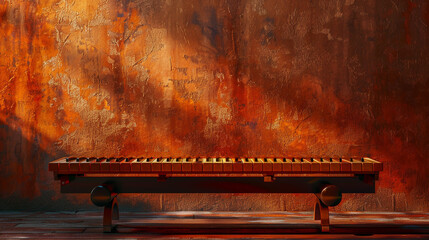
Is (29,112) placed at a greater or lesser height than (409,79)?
lesser

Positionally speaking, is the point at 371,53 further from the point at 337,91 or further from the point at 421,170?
the point at 421,170

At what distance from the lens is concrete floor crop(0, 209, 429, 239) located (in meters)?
2.67

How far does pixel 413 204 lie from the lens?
137 inches

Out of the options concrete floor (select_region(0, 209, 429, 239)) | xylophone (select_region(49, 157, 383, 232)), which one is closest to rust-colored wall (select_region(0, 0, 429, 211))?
concrete floor (select_region(0, 209, 429, 239))

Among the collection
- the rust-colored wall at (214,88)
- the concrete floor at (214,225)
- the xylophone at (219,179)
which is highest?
the rust-colored wall at (214,88)

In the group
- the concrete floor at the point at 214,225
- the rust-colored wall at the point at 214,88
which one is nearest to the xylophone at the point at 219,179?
the concrete floor at the point at 214,225

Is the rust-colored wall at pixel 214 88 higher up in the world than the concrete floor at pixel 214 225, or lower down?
higher up

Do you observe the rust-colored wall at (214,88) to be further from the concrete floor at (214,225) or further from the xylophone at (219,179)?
the xylophone at (219,179)

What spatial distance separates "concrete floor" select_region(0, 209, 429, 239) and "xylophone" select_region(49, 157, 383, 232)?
0.26 metres

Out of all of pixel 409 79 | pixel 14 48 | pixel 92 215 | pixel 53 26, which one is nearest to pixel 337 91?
pixel 409 79

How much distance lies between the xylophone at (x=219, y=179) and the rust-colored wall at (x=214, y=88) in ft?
2.56

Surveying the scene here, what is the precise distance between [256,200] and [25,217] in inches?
109

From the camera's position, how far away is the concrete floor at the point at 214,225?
2.67 meters

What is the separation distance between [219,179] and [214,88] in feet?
4.09
